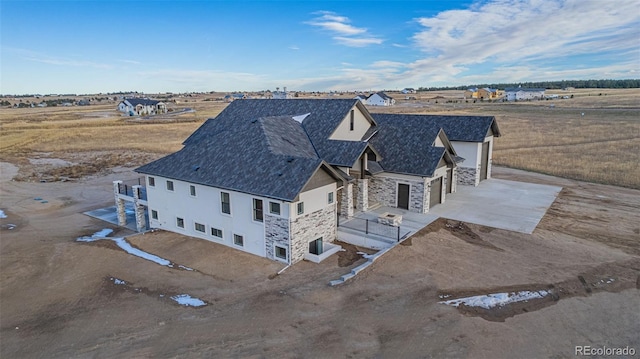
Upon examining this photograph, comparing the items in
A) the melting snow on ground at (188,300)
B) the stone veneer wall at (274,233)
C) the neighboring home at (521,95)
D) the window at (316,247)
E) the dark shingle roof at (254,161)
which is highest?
the neighboring home at (521,95)

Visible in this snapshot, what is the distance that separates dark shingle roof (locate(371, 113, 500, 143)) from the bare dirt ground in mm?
9875

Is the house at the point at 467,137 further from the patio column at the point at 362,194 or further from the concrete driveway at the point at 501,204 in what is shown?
the patio column at the point at 362,194

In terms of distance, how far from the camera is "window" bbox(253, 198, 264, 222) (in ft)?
62.0

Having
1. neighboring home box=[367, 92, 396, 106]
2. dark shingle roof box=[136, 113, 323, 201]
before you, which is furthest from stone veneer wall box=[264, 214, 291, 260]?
neighboring home box=[367, 92, 396, 106]

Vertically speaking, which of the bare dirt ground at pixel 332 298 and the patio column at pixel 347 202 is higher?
the patio column at pixel 347 202

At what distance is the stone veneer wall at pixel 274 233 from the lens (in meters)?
18.1

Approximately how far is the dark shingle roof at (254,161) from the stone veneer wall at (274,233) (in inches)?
51.4

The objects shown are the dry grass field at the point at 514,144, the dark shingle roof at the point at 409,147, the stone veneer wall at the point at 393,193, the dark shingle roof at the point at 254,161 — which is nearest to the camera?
the dark shingle roof at the point at 254,161

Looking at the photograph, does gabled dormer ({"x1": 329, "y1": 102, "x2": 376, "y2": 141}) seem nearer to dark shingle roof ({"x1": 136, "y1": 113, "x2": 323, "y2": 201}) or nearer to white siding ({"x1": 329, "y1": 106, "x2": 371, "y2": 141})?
white siding ({"x1": 329, "y1": 106, "x2": 371, "y2": 141})

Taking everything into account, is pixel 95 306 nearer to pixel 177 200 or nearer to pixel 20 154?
pixel 177 200

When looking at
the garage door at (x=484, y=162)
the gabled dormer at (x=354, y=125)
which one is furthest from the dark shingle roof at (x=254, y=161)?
the garage door at (x=484, y=162)

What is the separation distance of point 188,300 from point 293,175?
682cm

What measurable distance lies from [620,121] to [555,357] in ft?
255

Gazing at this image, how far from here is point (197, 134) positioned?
30609 millimetres
